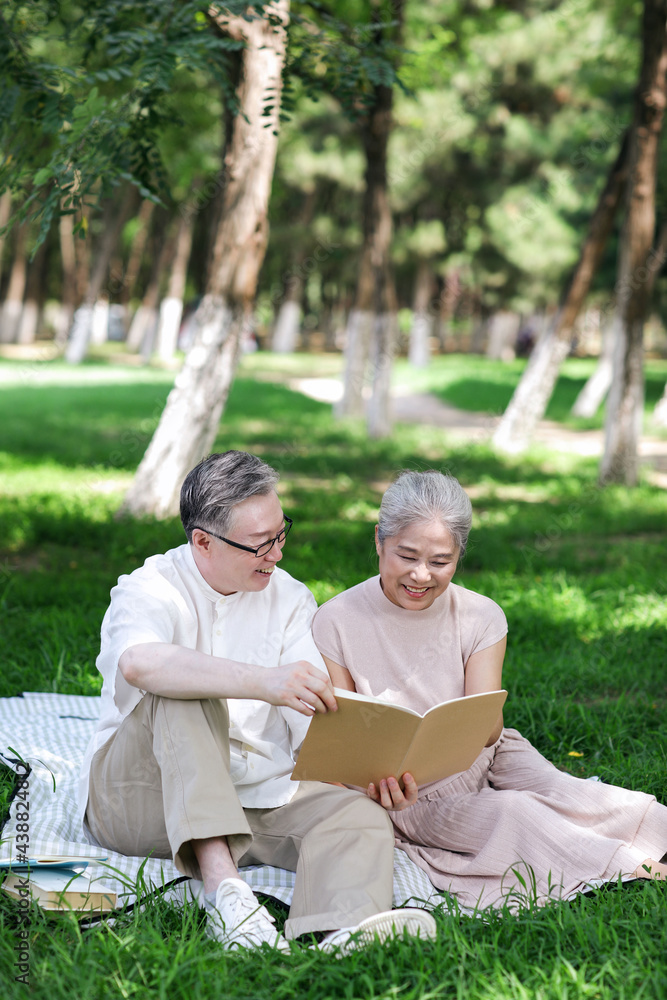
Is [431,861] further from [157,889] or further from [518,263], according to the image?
[518,263]

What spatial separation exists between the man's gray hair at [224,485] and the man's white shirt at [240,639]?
0.23 metres

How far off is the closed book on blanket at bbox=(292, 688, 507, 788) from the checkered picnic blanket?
36 cm

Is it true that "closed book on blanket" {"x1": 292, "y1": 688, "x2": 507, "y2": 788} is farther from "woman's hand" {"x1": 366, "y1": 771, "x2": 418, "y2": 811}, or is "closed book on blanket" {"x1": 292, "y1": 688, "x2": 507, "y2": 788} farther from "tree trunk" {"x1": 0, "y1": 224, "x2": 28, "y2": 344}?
"tree trunk" {"x1": 0, "y1": 224, "x2": 28, "y2": 344}

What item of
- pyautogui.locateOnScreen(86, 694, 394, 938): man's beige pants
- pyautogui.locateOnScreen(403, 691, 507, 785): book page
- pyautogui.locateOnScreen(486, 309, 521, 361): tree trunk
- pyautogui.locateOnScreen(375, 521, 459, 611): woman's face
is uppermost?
pyautogui.locateOnScreen(486, 309, 521, 361): tree trunk

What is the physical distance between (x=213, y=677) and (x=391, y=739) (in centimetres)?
53

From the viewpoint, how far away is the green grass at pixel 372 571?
7.98ft

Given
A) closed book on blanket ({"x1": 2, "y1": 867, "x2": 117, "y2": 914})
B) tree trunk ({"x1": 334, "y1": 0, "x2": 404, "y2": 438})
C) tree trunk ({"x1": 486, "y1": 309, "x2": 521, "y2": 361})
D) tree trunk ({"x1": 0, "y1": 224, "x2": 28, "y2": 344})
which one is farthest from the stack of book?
tree trunk ({"x1": 486, "y1": 309, "x2": 521, "y2": 361})

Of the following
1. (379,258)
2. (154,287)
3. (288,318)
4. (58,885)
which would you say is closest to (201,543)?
(58,885)

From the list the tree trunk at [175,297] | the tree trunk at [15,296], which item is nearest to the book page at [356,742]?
the tree trunk at [175,297]

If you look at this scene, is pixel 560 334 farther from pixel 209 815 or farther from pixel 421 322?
pixel 421 322

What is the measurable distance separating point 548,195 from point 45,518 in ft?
73.4

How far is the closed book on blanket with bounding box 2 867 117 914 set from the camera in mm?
2721

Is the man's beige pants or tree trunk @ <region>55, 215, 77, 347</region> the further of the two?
tree trunk @ <region>55, 215, 77, 347</region>

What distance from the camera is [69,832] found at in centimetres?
321
